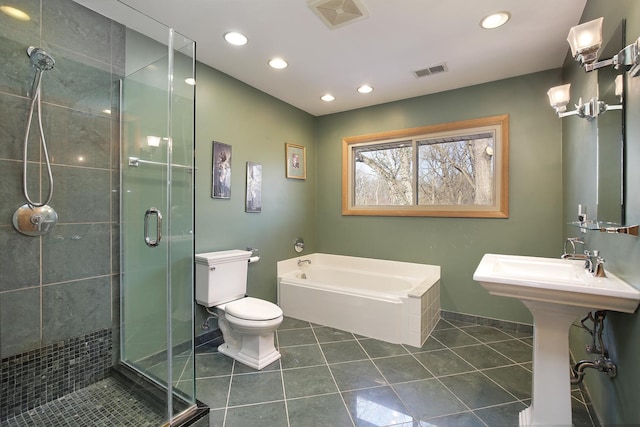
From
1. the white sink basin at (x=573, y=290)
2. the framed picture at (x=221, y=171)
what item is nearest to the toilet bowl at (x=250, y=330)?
the framed picture at (x=221, y=171)

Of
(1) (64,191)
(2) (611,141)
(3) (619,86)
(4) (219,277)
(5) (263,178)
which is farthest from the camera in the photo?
(5) (263,178)

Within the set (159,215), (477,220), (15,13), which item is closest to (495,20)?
(477,220)

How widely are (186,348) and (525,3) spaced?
2956mm

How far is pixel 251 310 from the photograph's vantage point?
87.7 inches

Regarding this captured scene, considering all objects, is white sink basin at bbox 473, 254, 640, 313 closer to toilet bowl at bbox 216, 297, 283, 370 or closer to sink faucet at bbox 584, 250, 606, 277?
sink faucet at bbox 584, 250, 606, 277

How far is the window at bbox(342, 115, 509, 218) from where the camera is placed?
293 centimetres

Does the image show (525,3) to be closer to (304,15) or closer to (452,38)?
(452,38)

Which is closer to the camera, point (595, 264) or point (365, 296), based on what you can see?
point (595, 264)

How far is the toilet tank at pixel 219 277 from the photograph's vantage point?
7.70 ft

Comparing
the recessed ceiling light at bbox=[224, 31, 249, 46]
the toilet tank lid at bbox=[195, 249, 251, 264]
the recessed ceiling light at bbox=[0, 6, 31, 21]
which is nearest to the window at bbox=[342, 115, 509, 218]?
the toilet tank lid at bbox=[195, 249, 251, 264]

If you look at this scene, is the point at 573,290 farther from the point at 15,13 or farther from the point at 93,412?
the point at 15,13

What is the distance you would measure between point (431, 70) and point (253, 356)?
2.91 meters

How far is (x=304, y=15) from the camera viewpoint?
6.27 feet

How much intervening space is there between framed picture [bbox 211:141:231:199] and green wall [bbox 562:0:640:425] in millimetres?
2699
